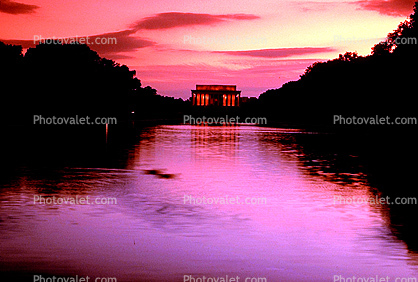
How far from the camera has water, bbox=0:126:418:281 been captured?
786 centimetres

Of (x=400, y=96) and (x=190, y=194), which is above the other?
(x=400, y=96)

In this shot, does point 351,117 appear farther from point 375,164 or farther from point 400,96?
point 375,164

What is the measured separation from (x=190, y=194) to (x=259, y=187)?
7.85 feet

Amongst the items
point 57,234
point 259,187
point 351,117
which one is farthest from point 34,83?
point 57,234

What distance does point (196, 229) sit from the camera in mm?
10477

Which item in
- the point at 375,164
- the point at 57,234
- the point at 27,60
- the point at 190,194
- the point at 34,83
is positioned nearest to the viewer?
the point at 57,234

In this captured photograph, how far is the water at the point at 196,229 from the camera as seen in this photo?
7.86 meters

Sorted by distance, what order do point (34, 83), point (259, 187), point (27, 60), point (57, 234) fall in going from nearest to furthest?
1. point (57, 234)
2. point (259, 187)
3. point (34, 83)
4. point (27, 60)

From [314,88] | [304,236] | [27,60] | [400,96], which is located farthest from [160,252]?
[314,88]

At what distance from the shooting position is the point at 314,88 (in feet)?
400

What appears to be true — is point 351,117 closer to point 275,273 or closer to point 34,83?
point 34,83

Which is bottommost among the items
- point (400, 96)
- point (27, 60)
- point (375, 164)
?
point (375, 164)

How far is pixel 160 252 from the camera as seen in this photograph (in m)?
8.68

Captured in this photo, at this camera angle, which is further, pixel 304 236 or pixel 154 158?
pixel 154 158
